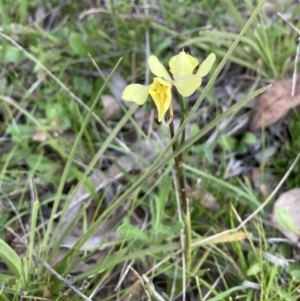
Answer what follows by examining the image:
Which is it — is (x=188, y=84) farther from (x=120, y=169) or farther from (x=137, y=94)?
(x=120, y=169)

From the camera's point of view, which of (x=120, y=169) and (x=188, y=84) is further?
(x=120, y=169)

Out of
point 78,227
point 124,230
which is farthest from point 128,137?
point 124,230

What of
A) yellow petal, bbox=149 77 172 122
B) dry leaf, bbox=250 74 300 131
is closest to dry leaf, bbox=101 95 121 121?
dry leaf, bbox=250 74 300 131

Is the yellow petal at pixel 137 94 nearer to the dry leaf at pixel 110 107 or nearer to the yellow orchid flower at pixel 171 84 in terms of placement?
the yellow orchid flower at pixel 171 84

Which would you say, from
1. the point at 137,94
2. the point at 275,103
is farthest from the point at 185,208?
the point at 275,103

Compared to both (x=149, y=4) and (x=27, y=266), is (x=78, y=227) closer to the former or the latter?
(x=27, y=266)

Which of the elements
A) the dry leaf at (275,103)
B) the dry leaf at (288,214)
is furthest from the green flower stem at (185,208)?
the dry leaf at (275,103)

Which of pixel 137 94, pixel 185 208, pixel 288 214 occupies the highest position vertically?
pixel 137 94
